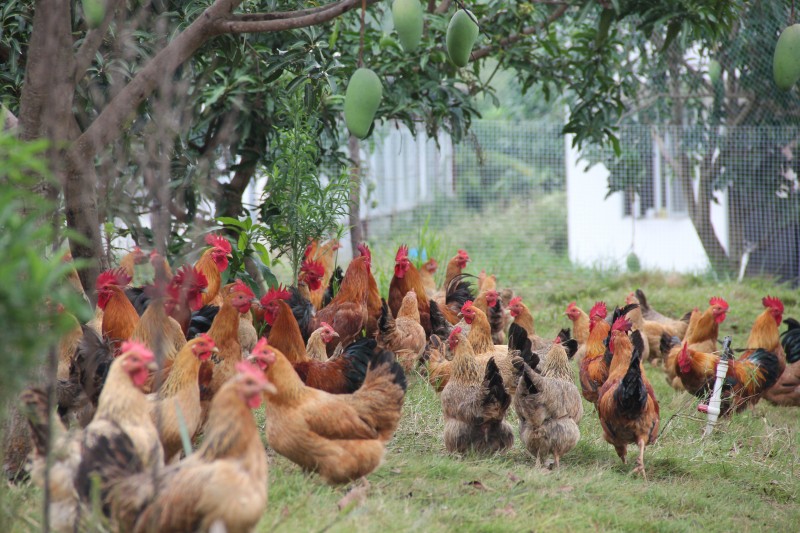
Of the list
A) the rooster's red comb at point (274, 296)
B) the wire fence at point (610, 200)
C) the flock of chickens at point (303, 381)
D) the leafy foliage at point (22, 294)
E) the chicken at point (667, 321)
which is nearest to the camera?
the leafy foliage at point (22, 294)

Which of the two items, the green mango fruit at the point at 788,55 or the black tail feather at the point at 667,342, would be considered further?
the black tail feather at the point at 667,342

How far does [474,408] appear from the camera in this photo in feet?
17.3

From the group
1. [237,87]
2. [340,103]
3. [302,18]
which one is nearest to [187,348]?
[302,18]

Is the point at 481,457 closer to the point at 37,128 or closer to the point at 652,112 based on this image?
the point at 37,128

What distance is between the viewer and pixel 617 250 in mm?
15734

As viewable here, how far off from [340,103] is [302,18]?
339cm

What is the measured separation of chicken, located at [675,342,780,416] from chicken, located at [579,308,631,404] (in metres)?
0.71

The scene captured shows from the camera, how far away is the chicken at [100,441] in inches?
122

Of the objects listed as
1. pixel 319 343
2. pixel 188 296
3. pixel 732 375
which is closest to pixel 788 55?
pixel 732 375

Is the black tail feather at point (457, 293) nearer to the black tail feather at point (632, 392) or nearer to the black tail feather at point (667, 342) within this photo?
the black tail feather at point (667, 342)

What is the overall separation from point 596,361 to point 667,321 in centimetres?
282

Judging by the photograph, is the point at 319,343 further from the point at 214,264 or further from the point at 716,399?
the point at 716,399

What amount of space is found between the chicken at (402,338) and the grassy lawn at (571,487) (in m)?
0.19

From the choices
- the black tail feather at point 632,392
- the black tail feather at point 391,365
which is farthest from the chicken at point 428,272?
the black tail feather at point 391,365
